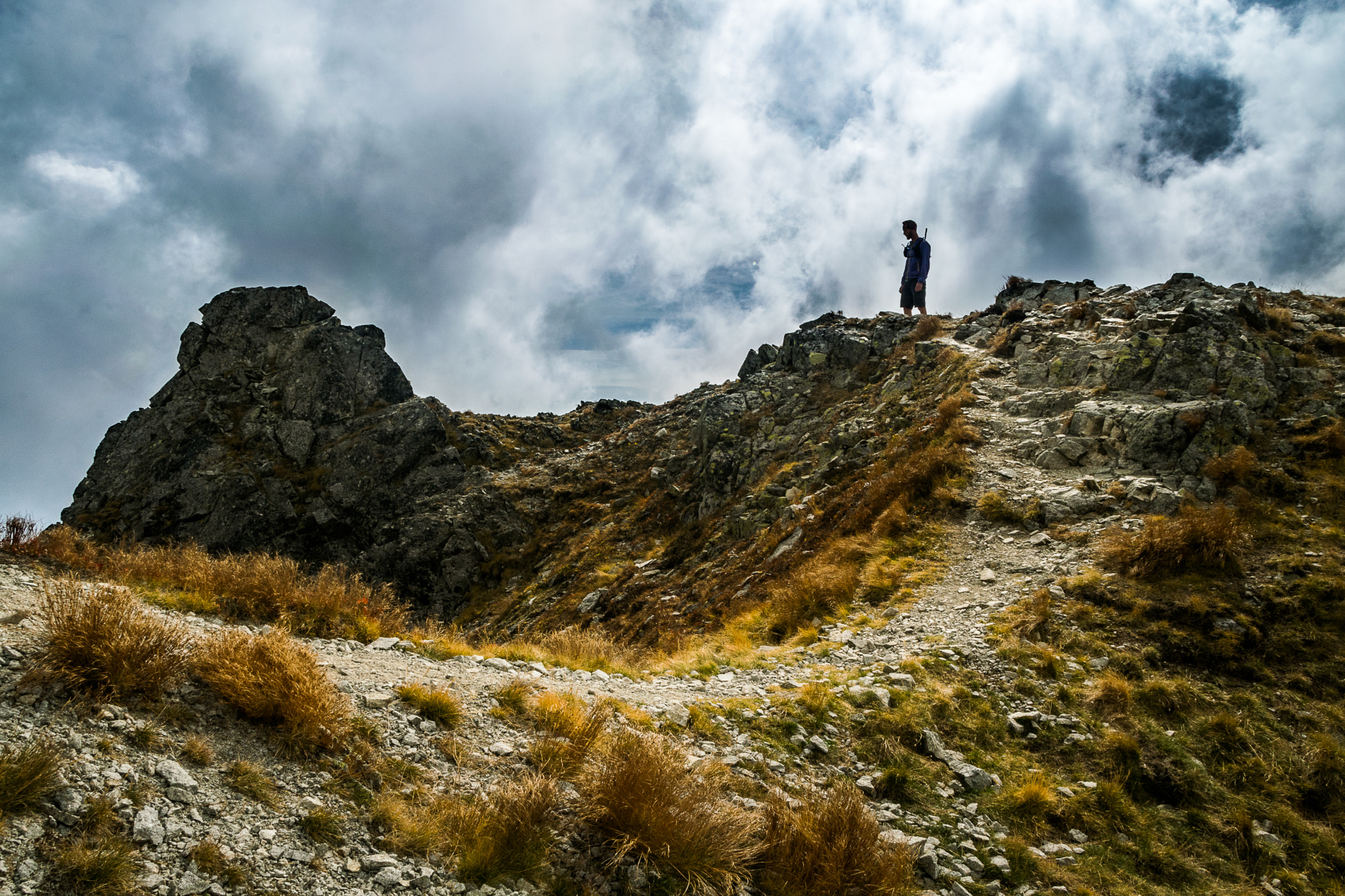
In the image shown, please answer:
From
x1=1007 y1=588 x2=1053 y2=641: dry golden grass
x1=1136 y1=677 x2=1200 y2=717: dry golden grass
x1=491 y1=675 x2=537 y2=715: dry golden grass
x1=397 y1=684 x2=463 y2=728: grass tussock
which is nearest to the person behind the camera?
x1=397 y1=684 x2=463 y2=728: grass tussock

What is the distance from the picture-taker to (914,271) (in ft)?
110

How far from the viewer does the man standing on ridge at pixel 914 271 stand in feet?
105

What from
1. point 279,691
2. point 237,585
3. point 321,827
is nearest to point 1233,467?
point 321,827

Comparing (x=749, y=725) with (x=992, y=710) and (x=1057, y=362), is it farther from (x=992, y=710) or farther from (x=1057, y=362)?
(x=1057, y=362)

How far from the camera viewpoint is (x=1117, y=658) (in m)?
10.3

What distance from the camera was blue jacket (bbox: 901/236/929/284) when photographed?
32.2 m

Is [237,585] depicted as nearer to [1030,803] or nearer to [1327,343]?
[1030,803]

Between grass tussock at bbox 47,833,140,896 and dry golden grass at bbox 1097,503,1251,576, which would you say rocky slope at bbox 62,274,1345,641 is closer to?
dry golden grass at bbox 1097,503,1251,576

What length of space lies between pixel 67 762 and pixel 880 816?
751 cm

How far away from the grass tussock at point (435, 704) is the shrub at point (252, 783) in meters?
1.80

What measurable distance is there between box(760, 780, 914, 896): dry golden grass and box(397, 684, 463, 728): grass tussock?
11.7 ft

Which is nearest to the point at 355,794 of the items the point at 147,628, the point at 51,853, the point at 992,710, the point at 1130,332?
the point at 51,853

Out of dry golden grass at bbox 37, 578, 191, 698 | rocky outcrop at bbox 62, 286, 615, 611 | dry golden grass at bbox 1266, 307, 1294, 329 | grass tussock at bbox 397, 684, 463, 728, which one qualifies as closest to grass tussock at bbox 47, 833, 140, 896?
dry golden grass at bbox 37, 578, 191, 698

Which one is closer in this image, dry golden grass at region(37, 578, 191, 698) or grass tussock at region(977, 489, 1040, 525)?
dry golden grass at region(37, 578, 191, 698)
